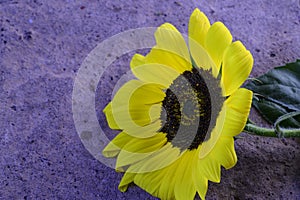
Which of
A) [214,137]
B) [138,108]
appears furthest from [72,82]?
[214,137]

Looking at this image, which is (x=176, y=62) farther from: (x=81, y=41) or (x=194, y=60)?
(x=81, y=41)

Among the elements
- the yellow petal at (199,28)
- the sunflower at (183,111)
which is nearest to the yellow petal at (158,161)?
the sunflower at (183,111)

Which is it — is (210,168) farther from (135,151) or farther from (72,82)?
(72,82)

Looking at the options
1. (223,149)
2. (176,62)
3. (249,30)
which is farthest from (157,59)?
(249,30)

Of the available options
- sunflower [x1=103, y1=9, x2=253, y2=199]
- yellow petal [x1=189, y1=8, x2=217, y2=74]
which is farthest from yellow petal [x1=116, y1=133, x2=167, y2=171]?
yellow petal [x1=189, y1=8, x2=217, y2=74]

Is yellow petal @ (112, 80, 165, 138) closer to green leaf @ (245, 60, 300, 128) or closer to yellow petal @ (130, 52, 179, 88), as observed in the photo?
yellow petal @ (130, 52, 179, 88)

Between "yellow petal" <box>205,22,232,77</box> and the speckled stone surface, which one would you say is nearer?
"yellow petal" <box>205,22,232,77</box>
